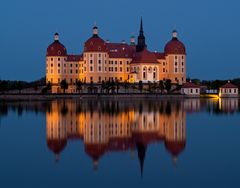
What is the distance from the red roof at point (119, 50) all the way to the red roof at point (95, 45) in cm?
315

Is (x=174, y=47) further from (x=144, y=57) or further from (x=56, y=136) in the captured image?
(x=56, y=136)

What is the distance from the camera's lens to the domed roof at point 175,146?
52.4ft

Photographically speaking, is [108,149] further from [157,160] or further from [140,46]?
[140,46]

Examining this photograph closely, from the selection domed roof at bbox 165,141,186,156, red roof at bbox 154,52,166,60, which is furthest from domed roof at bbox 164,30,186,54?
domed roof at bbox 165,141,186,156

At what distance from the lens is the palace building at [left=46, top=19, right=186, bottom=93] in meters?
75.1

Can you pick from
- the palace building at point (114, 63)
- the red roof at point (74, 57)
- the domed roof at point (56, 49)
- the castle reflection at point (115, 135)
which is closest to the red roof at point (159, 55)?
the palace building at point (114, 63)

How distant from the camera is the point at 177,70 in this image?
80.8 metres

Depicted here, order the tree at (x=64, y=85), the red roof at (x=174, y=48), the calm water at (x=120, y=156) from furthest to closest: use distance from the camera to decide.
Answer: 1. the red roof at (x=174, y=48)
2. the tree at (x=64, y=85)
3. the calm water at (x=120, y=156)

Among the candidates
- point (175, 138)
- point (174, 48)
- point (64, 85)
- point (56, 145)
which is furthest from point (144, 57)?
point (56, 145)

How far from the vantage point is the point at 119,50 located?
260ft

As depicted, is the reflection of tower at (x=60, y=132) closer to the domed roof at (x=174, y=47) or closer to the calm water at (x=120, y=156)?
the calm water at (x=120, y=156)

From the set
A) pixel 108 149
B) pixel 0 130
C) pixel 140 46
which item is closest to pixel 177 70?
pixel 140 46

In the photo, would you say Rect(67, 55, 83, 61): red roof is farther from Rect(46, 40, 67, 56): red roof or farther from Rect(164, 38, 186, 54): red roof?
Rect(164, 38, 186, 54): red roof

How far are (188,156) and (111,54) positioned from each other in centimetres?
6376
